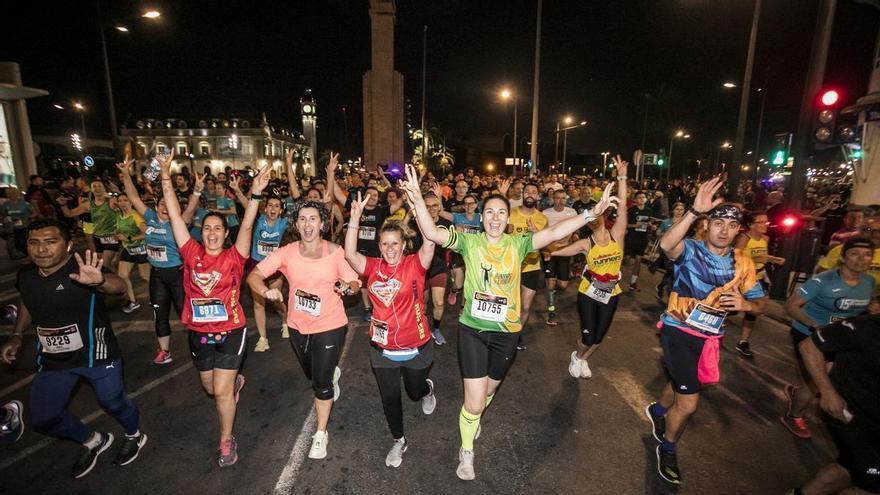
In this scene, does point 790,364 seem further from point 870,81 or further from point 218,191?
point 218,191

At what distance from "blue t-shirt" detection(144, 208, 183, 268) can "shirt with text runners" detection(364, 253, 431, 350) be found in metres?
3.43

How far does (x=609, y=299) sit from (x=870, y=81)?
13033mm

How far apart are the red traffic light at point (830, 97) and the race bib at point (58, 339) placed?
11505 mm

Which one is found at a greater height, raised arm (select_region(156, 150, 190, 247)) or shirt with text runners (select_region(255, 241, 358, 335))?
raised arm (select_region(156, 150, 190, 247))

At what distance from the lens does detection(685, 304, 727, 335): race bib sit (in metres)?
3.40

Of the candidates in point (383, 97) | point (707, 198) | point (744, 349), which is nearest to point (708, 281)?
→ point (707, 198)

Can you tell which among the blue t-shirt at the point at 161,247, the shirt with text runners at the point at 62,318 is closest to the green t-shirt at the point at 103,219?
the blue t-shirt at the point at 161,247

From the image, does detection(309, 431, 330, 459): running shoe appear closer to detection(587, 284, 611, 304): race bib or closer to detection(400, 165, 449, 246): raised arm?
detection(400, 165, 449, 246): raised arm


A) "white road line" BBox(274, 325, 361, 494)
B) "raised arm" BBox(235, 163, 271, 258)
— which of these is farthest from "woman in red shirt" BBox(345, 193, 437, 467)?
"raised arm" BBox(235, 163, 271, 258)

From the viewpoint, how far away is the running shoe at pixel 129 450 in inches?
143

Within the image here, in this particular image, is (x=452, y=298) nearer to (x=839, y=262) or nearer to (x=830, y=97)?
(x=839, y=262)

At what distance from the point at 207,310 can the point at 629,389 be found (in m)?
4.74

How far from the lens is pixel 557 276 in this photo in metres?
7.48

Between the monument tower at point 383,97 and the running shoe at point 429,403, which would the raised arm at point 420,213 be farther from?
the monument tower at point 383,97
